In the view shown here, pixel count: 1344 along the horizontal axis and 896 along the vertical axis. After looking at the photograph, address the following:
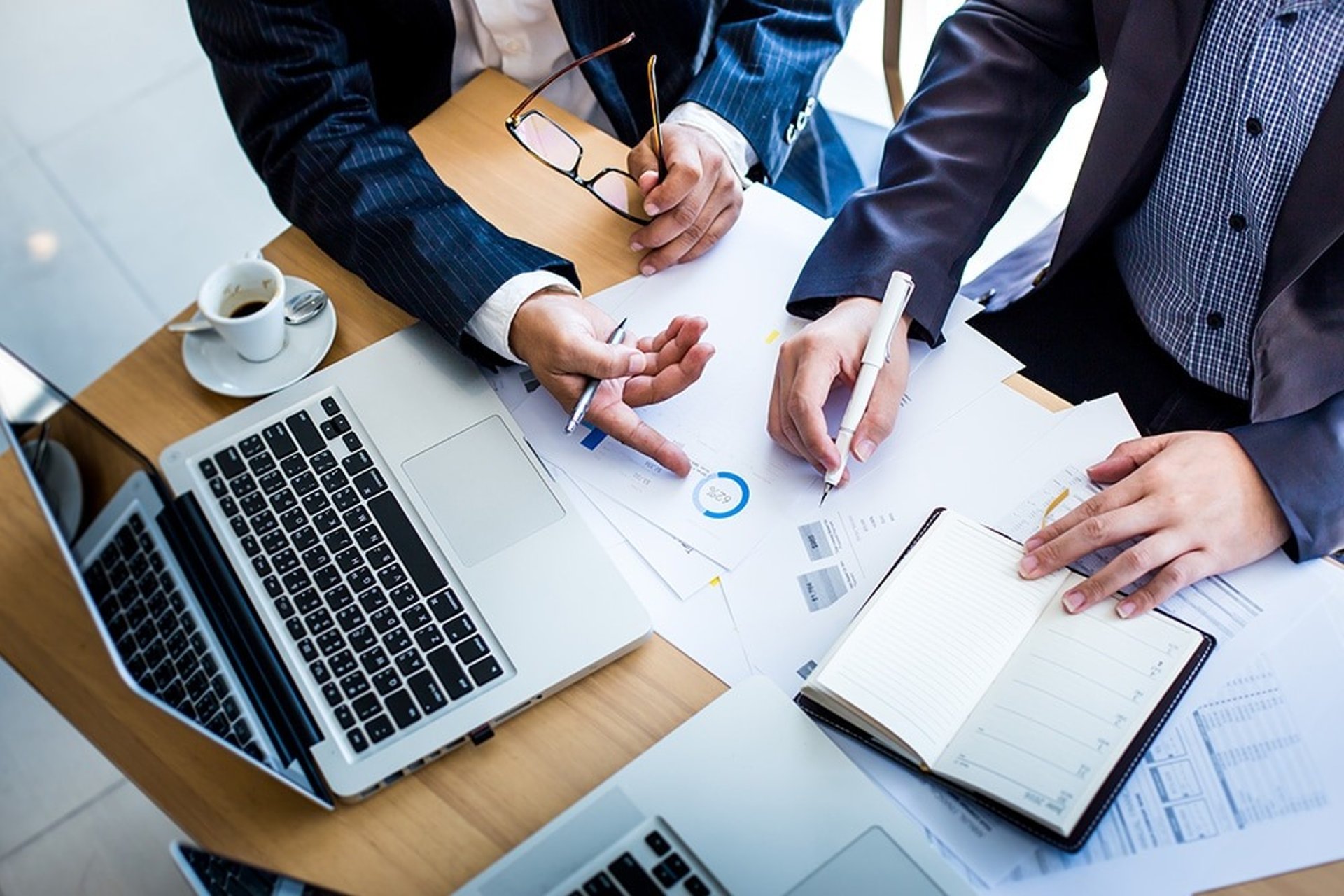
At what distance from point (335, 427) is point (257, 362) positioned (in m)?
0.12

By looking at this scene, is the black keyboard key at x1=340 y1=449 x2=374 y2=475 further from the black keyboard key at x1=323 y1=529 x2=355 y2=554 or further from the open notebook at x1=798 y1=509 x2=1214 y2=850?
the open notebook at x1=798 y1=509 x2=1214 y2=850

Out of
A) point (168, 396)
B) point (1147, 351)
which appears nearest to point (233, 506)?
point (168, 396)

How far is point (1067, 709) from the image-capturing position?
0.81 meters

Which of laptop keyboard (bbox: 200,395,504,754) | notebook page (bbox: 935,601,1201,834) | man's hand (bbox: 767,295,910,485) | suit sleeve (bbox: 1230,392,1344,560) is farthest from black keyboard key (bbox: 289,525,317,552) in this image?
suit sleeve (bbox: 1230,392,1344,560)

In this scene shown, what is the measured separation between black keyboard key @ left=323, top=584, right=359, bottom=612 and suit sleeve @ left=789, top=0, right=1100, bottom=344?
509 millimetres

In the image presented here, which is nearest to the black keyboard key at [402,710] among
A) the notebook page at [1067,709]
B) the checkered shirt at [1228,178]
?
the notebook page at [1067,709]

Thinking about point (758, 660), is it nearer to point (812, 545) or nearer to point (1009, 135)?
point (812, 545)

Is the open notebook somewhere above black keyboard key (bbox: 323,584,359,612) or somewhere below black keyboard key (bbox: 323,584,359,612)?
below

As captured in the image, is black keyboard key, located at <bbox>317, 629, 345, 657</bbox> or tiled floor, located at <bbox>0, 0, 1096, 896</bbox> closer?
A: black keyboard key, located at <bbox>317, 629, 345, 657</bbox>

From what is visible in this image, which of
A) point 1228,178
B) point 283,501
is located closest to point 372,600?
point 283,501

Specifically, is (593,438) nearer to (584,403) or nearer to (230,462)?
(584,403)

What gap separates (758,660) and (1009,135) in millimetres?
648

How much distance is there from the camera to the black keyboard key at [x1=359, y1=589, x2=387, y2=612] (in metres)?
0.89

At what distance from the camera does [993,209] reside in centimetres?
116
